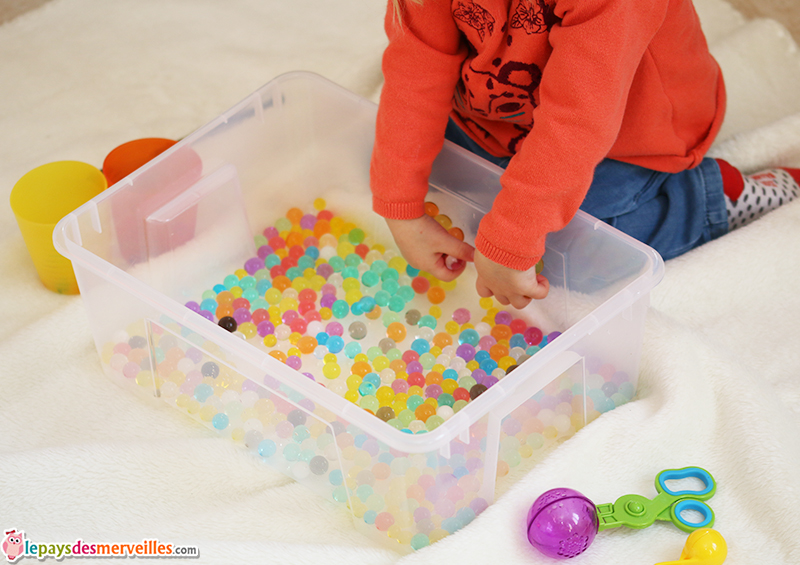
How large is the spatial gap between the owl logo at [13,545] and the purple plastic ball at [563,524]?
18.3 inches

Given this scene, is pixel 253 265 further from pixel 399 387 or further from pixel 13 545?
pixel 13 545

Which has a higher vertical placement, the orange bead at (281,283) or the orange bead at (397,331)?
the orange bead at (397,331)

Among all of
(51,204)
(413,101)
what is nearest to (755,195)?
(413,101)

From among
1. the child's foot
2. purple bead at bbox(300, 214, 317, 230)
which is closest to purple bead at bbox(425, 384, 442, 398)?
purple bead at bbox(300, 214, 317, 230)

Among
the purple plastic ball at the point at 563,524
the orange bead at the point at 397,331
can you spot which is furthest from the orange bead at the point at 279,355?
the purple plastic ball at the point at 563,524

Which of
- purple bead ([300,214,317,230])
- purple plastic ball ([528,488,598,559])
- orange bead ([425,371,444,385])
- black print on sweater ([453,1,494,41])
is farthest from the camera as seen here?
purple bead ([300,214,317,230])

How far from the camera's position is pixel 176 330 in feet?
2.85

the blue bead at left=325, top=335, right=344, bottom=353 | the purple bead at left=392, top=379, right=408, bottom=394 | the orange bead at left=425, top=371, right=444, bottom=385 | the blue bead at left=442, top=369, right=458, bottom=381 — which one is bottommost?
the blue bead at left=325, top=335, right=344, bottom=353

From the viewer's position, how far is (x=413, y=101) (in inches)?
36.1

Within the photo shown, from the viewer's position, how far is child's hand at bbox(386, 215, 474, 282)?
97 centimetres

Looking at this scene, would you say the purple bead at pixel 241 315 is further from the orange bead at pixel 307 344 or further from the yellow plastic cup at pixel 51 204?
the yellow plastic cup at pixel 51 204

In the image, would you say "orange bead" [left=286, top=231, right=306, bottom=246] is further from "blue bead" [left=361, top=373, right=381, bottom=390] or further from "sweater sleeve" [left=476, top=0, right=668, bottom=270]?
"sweater sleeve" [left=476, top=0, right=668, bottom=270]

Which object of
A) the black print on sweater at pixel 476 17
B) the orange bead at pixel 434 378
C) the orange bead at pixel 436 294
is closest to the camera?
the black print on sweater at pixel 476 17

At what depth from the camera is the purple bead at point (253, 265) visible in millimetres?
1095
